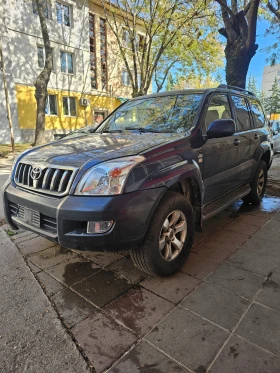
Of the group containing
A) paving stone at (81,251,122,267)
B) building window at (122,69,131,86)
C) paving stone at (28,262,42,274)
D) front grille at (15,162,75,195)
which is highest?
building window at (122,69,131,86)

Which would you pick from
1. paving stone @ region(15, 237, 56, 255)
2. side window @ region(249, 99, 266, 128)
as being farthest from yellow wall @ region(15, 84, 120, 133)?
side window @ region(249, 99, 266, 128)

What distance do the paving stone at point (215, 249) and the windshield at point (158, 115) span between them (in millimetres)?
1376

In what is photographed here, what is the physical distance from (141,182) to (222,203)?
5.25 feet

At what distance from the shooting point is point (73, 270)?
2.65 m

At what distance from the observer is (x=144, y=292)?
228cm

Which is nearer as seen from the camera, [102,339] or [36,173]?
[102,339]

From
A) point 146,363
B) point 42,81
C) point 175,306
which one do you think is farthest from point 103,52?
point 146,363

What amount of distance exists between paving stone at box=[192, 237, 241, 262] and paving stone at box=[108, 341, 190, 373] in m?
1.40

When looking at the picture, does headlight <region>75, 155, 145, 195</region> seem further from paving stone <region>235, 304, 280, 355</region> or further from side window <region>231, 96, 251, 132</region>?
side window <region>231, 96, 251, 132</region>

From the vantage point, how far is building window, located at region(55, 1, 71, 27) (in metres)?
17.4

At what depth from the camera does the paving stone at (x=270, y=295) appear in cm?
209

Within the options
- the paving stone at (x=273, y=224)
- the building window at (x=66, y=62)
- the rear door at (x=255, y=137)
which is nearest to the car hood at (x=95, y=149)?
the rear door at (x=255, y=137)

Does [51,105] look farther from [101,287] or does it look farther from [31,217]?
[101,287]

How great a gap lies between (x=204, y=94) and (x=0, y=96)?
15.3m
